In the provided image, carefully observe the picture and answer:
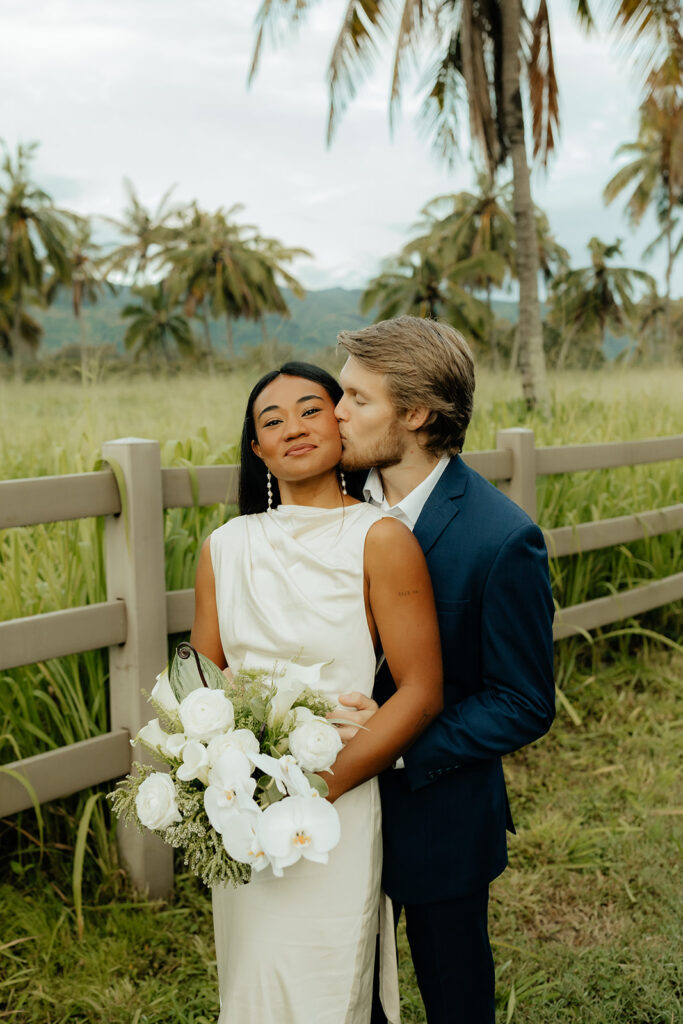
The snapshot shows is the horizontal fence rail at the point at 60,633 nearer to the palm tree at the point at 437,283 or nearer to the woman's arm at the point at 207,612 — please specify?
the woman's arm at the point at 207,612

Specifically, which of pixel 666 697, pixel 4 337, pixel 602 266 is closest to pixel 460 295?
pixel 602 266

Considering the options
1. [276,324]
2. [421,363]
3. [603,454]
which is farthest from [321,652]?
[276,324]

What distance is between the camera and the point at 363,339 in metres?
1.65

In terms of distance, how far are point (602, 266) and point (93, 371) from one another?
4870cm

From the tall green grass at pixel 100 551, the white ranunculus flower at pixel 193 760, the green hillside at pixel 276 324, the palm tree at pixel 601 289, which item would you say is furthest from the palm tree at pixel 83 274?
the white ranunculus flower at pixel 193 760

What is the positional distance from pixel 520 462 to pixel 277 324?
1.29 metres

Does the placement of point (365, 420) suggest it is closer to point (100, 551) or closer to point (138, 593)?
point (138, 593)

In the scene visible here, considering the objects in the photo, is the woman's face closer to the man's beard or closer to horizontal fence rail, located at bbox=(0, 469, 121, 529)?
the man's beard

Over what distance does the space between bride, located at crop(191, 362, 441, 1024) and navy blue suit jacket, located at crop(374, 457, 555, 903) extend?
0.11m

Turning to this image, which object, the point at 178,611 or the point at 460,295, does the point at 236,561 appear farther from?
the point at 460,295

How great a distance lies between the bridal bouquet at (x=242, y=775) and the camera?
3.97 ft

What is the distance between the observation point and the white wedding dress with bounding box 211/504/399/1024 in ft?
4.75

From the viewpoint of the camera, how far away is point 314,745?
123 cm

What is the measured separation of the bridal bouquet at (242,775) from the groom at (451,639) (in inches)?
15.0
